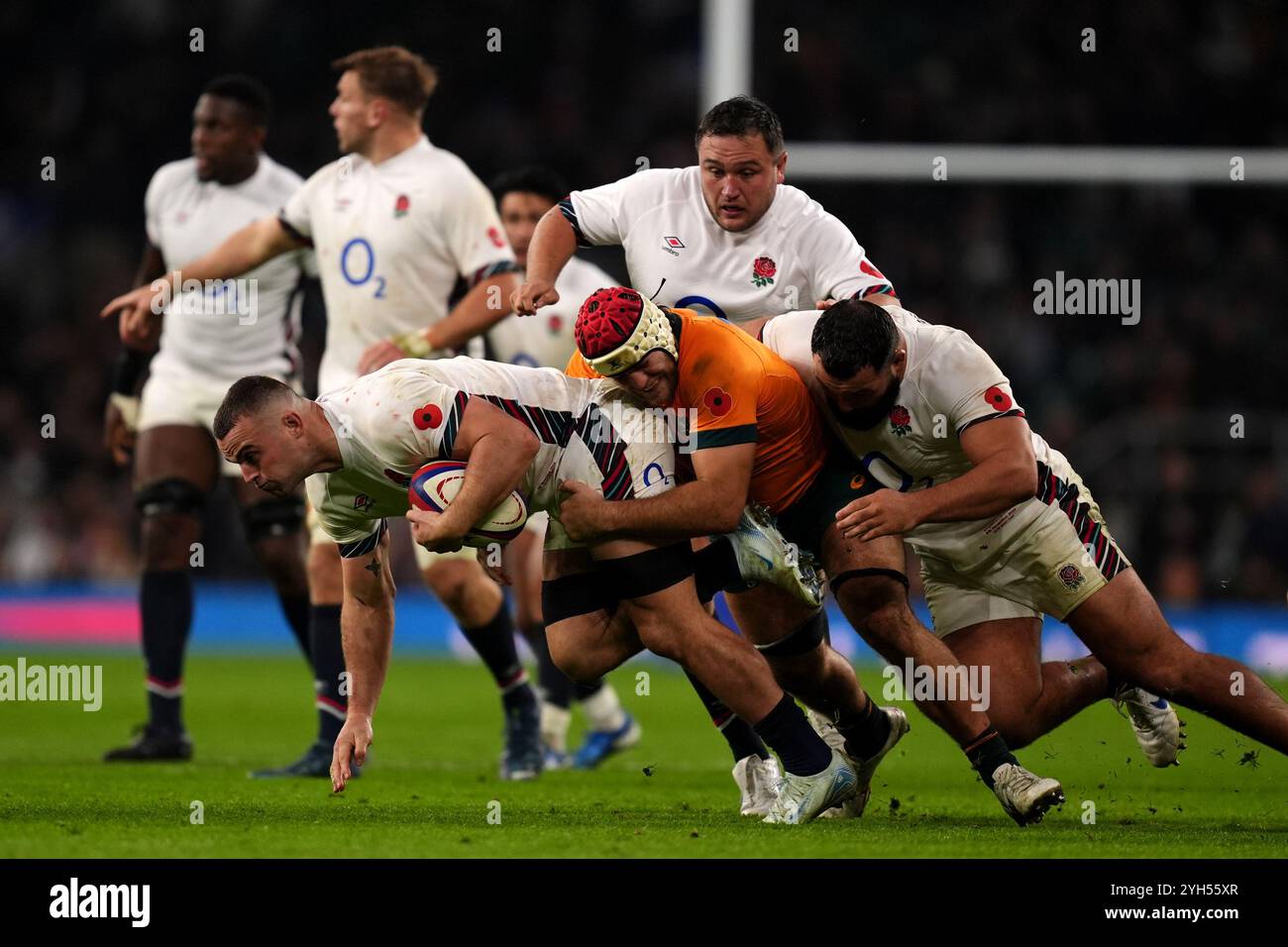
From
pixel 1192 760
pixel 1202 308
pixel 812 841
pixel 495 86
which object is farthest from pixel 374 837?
pixel 495 86

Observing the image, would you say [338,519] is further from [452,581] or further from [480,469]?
[452,581]

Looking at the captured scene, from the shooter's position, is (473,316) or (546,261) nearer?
(546,261)

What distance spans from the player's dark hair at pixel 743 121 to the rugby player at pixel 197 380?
9.04ft

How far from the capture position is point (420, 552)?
757 centimetres

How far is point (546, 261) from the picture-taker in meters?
6.27

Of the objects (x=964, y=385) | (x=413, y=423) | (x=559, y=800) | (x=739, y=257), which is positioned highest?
(x=739, y=257)

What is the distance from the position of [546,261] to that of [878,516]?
161cm

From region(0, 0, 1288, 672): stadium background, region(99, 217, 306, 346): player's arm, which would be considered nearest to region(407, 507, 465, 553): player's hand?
region(99, 217, 306, 346): player's arm

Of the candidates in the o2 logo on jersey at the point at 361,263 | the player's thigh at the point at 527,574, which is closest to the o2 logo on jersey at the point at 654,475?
the o2 logo on jersey at the point at 361,263

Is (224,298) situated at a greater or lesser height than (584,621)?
greater

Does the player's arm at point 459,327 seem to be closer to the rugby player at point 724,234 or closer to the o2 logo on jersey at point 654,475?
the rugby player at point 724,234

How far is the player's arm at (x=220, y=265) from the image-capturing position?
7.36m

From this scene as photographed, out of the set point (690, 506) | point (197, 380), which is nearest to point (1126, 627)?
Answer: point (690, 506)

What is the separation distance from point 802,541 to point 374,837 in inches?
70.3
